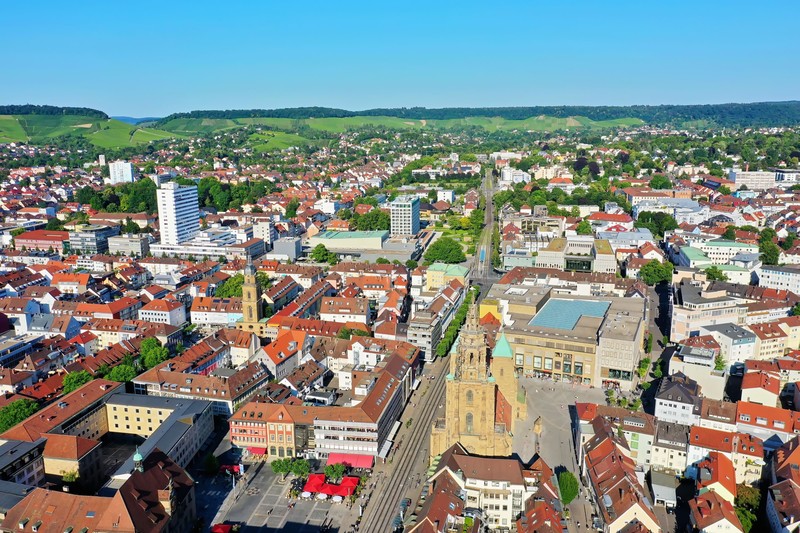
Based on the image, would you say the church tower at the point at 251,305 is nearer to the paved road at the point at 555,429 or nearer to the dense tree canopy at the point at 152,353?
the dense tree canopy at the point at 152,353

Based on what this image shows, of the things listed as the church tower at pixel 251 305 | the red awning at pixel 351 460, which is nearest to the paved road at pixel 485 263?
the church tower at pixel 251 305

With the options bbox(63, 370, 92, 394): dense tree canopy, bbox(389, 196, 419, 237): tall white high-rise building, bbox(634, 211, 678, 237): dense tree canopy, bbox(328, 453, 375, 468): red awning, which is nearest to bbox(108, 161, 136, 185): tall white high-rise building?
bbox(389, 196, 419, 237): tall white high-rise building

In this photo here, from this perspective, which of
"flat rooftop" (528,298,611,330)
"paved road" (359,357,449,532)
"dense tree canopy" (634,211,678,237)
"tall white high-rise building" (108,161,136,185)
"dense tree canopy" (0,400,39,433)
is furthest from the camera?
"tall white high-rise building" (108,161,136,185)

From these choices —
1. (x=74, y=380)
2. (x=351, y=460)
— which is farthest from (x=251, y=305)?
(x=351, y=460)

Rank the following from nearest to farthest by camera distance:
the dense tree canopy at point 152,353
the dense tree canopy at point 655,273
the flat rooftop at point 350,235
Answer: the dense tree canopy at point 152,353, the dense tree canopy at point 655,273, the flat rooftop at point 350,235

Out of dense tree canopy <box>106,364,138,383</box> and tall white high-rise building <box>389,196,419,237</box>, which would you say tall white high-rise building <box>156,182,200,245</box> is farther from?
dense tree canopy <box>106,364,138,383</box>

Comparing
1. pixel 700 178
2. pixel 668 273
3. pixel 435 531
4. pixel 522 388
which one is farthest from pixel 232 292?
pixel 700 178

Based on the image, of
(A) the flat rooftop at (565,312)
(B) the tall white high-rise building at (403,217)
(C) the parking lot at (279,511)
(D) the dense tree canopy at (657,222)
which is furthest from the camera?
(B) the tall white high-rise building at (403,217)

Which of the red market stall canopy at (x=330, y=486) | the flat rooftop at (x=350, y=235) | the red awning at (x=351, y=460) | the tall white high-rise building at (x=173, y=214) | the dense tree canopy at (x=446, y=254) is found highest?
the tall white high-rise building at (x=173, y=214)

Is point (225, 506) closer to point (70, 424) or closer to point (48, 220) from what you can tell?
point (70, 424)
